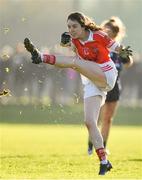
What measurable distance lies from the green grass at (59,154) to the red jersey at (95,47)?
51.4 inches

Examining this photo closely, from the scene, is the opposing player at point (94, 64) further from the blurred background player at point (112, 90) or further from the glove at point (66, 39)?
the blurred background player at point (112, 90)

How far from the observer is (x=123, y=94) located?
109 ft

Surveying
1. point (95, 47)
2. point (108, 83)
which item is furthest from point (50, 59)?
point (108, 83)

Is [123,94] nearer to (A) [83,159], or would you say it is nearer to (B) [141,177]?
(A) [83,159]

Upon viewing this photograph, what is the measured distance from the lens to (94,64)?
376 inches

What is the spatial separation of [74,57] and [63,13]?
33975 mm

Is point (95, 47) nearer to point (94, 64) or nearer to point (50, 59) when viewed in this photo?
point (94, 64)

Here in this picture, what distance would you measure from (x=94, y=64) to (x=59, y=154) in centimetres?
329

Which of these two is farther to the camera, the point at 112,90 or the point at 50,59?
the point at 112,90

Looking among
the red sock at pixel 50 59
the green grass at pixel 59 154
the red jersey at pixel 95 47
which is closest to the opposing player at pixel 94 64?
the red jersey at pixel 95 47

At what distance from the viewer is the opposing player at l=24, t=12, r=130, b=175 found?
9.58m

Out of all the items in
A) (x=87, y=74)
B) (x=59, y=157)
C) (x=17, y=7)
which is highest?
(x=17, y=7)

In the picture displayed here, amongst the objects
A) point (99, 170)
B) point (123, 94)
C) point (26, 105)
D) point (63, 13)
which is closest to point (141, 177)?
point (99, 170)

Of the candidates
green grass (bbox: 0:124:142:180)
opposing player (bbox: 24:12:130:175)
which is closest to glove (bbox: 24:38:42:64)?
opposing player (bbox: 24:12:130:175)
